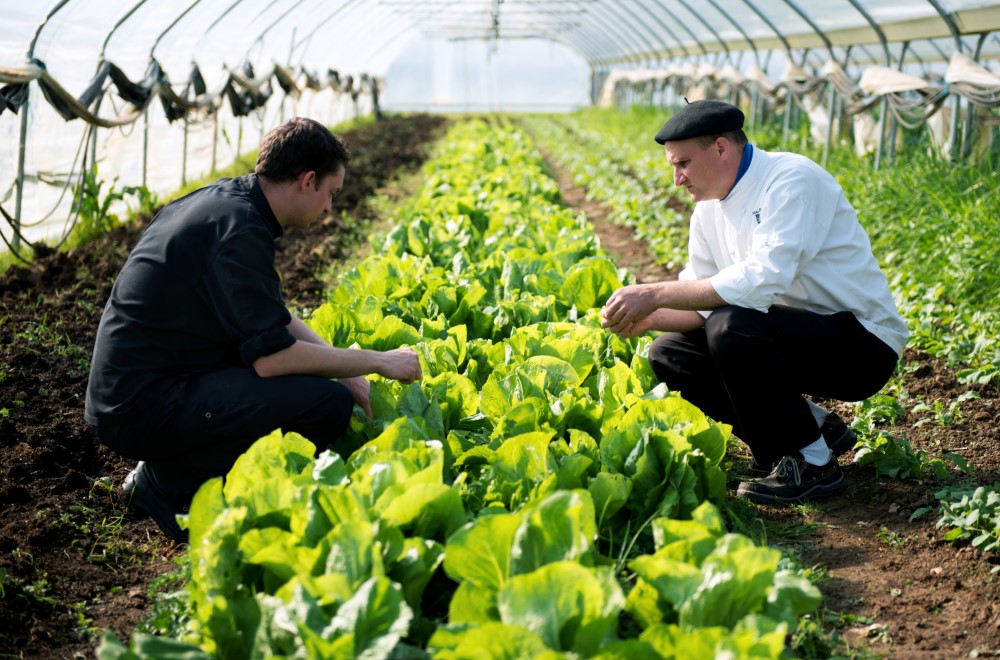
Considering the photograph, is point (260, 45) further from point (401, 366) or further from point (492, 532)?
point (492, 532)

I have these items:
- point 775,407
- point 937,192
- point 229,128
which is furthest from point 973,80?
point 229,128

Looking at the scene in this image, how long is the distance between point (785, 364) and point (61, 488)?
259 centimetres

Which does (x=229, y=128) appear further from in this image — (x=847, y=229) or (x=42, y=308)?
(x=847, y=229)

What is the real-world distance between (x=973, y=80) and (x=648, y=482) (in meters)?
6.62

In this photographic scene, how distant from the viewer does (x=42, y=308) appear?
572 centimetres

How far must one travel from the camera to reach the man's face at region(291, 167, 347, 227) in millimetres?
3141

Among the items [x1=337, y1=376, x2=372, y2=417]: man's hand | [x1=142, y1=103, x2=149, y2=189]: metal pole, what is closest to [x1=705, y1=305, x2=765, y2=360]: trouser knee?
[x1=337, y1=376, x2=372, y2=417]: man's hand

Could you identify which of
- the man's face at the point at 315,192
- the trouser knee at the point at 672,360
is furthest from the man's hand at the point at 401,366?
the trouser knee at the point at 672,360

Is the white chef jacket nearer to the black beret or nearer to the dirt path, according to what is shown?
the black beret

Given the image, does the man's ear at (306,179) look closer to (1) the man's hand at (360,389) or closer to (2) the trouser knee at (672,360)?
(1) the man's hand at (360,389)

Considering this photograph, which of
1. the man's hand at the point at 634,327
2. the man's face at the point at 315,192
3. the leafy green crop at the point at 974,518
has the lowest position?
the leafy green crop at the point at 974,518

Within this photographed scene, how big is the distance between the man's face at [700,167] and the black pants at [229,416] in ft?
4.53

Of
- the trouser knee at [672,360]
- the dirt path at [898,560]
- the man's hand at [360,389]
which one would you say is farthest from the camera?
the trouser knee at [672,360]

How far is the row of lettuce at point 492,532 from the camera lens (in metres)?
2.06
